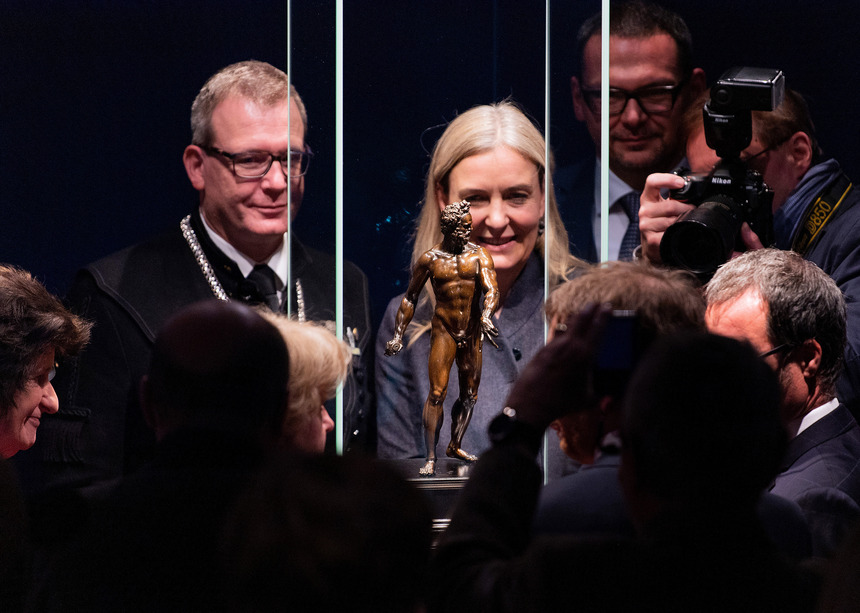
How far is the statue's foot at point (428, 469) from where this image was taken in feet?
8.44

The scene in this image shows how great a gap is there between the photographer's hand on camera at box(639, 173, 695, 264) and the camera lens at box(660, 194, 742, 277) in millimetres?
233

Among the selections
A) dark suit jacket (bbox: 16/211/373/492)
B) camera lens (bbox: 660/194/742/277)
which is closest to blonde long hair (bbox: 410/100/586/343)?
dark suit jacket (bbox: 16/211/373/492)

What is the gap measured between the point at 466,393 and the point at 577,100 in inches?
32.5

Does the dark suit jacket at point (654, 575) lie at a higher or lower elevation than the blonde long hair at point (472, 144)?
lower

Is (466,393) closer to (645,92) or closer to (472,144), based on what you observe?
(472,144)

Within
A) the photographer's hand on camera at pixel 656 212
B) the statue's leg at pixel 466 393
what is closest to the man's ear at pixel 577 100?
the photographer's hand on camera at pixel 656 212

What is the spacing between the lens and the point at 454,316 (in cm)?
268

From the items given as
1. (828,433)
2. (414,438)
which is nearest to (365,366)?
(414,438)

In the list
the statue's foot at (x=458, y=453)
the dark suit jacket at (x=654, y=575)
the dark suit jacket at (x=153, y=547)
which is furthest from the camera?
the statue's foot at (x=458, y=453)

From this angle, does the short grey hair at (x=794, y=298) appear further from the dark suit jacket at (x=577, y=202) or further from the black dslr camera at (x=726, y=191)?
the dark suit jacket at (x=577, y=202)

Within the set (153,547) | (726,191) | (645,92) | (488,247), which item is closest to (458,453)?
(488,247)

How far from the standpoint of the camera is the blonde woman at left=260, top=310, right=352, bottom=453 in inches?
84.7

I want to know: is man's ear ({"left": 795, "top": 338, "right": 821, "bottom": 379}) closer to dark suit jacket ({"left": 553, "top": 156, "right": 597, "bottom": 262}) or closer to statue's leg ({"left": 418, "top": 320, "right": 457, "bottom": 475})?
dark suit jacket ({"left": 553, "top": 156, "right": 597, "bottom": 262})

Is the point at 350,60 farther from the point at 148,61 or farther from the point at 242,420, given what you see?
the point at 242,420
